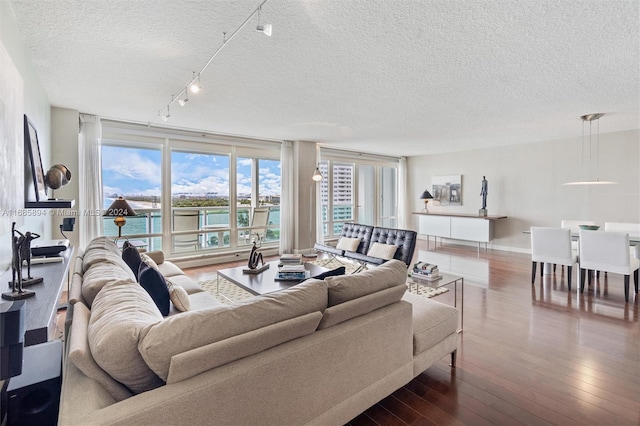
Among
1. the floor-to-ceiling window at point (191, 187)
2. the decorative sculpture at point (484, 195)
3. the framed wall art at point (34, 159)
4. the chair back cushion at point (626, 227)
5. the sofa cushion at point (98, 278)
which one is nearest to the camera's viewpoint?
the sofa cushion at point (98, 278)

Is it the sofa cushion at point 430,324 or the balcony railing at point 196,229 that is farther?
the balcony railing at point 196,229

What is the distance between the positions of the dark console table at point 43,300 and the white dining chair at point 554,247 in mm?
5364

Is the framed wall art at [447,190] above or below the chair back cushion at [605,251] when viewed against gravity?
above

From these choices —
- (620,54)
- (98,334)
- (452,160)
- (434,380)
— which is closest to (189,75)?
(98,334)

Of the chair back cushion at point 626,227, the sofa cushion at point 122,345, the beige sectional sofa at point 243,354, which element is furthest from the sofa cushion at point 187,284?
the chair back cushion at point 626,227

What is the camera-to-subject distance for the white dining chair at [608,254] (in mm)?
3783

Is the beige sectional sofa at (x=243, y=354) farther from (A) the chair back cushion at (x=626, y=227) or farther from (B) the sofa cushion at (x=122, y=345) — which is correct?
(A) the chair back cushion at (x=626, y=227)

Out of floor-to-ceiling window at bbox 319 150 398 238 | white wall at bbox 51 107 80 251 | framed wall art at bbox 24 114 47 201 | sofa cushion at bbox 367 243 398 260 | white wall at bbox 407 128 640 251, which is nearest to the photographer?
framed wall art at bbox 24 114 47 201

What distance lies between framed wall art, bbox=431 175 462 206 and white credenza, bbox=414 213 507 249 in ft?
2.14

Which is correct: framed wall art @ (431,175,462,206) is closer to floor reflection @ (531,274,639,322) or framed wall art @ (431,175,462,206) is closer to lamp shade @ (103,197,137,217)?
floor reflection @ (531,274,639,322)

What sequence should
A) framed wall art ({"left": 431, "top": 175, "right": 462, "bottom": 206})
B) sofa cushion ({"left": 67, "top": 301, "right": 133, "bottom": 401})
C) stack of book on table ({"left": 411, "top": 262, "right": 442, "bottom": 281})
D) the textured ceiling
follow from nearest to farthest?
sofa cushion ({"left": 67, "top": 301, "right": 133, "bottom": 401}) → the textured ceiling → stack of book on table ({"left": 411, "top": 262, "right": 442, "bottom": 281}) → framed wall art ({"left": 431, "top": 175, "right": 462, "bottom": 206})

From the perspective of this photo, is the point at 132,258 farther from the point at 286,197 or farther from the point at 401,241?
the point at 286,197

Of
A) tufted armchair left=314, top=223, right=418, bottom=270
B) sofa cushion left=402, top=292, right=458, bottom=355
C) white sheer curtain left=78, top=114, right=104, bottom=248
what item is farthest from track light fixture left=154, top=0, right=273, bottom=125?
tufted armchair left=314, top=223, right=418, bottom=270

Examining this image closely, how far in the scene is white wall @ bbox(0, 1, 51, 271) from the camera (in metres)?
1.91
